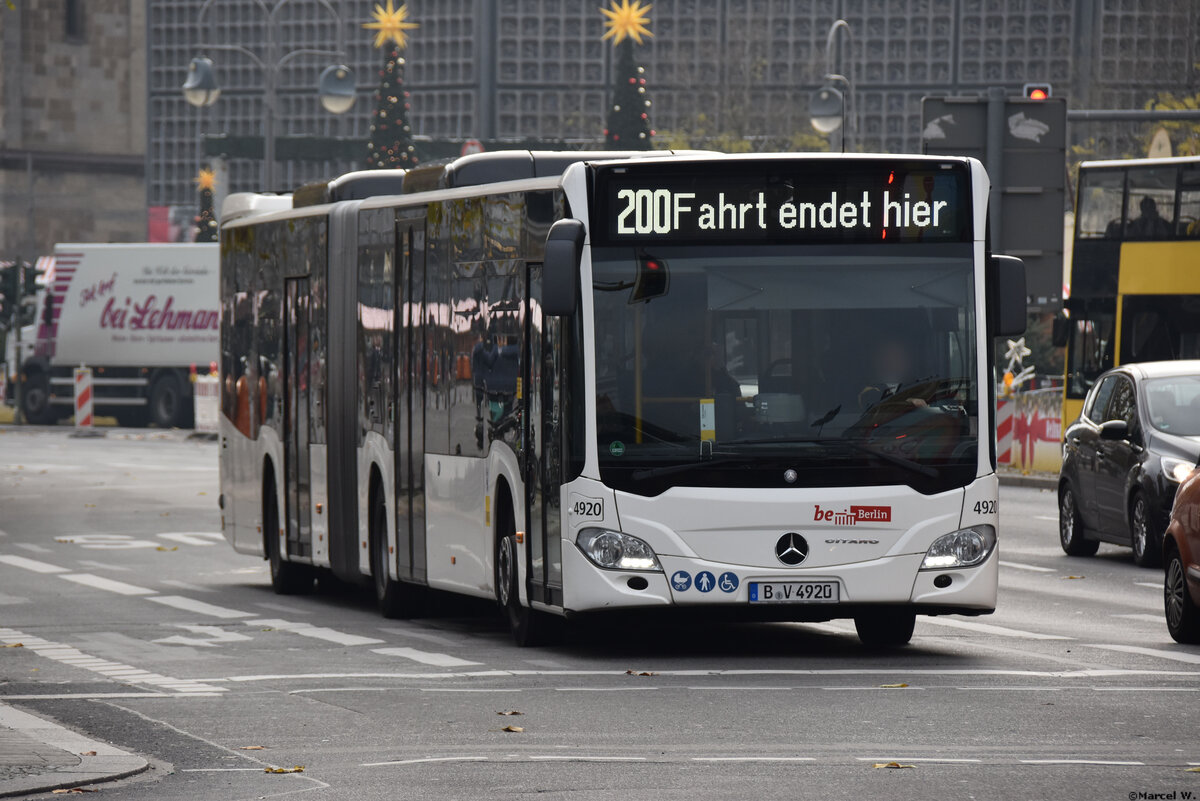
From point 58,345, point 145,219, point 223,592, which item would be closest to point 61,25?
point 145,219

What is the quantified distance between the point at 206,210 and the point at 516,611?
185 ft

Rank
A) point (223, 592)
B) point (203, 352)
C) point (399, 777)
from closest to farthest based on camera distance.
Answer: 1. point (399, 777)
2. point (223, 592)
3. point (203, 352)

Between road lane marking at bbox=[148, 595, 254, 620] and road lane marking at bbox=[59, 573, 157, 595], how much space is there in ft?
1.57

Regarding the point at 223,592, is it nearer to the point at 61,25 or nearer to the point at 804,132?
the point at 804,132

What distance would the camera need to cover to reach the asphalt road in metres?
8.80

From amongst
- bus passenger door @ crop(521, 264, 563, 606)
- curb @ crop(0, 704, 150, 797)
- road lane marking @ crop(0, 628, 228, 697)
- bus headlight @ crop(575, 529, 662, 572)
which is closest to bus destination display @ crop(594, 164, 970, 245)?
bus passenger door @ crop(521, 264, 563, 606)

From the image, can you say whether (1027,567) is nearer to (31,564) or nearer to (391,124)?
(31,564)

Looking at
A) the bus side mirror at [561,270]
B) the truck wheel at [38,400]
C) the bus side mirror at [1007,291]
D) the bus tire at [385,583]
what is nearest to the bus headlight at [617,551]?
the bus side mirror at [561,270]

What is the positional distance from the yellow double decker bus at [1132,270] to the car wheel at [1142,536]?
30.6 ft

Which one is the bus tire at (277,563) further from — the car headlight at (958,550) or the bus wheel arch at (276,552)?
the car headlight at (958,550)

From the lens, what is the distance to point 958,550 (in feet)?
42.2

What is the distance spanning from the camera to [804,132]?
68125 mm

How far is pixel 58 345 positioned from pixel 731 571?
43.8 meters

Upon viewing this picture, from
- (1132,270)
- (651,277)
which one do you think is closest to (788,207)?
(651,277)
